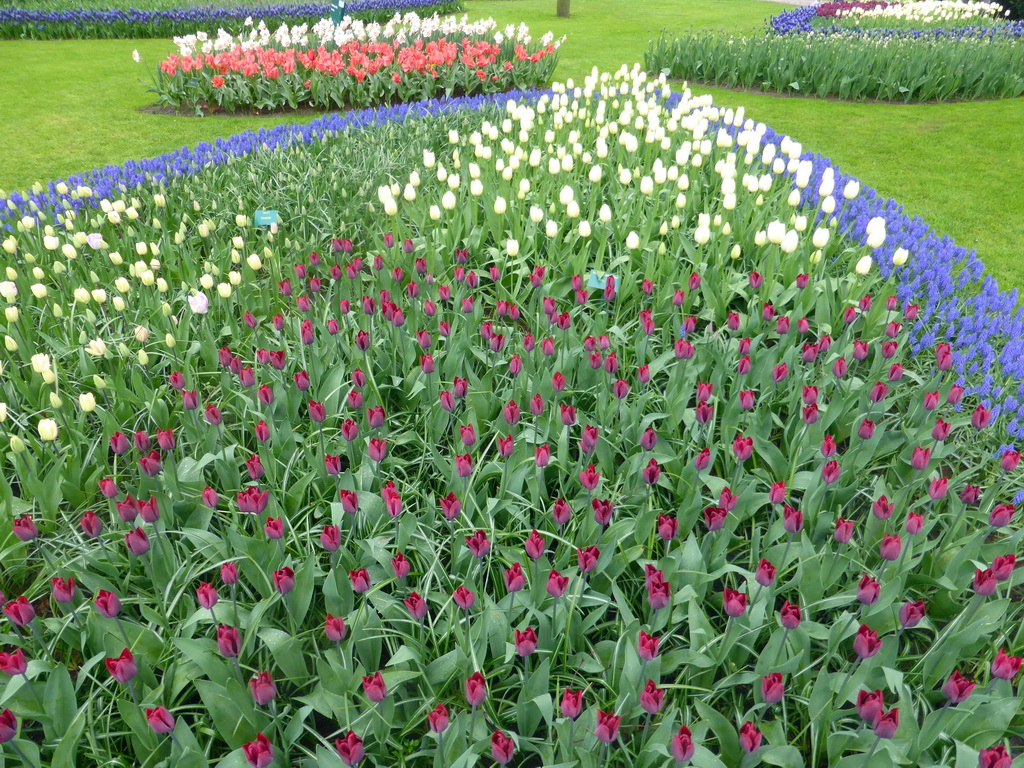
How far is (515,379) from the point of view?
8.75 feet

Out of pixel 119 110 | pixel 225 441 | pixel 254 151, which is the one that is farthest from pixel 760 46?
pixel 225 441

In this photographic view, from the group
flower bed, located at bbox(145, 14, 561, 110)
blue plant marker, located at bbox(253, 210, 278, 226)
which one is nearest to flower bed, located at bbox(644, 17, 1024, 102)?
flower bed, located at bbox(145, 14, 561, 110)

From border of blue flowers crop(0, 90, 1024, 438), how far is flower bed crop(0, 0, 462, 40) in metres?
10.7

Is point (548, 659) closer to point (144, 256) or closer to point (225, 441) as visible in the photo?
point (225, 441)

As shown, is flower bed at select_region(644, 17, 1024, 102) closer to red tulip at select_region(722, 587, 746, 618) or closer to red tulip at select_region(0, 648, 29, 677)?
red tulip at select_region(722, 587, 746, 618)

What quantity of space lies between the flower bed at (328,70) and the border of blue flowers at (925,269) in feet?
11.3

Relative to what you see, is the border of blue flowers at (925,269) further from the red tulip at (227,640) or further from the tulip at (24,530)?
the tulip at (24,530)

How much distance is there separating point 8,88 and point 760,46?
A: 11351 millimetres

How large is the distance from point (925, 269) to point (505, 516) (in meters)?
2.81

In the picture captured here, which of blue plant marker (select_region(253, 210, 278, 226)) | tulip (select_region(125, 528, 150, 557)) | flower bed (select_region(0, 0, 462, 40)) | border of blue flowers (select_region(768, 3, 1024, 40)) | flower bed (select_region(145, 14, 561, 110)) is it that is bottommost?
tulip (select_region(125, 528, 150, 557))

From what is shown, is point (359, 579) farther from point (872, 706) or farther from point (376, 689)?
point (872, 706)

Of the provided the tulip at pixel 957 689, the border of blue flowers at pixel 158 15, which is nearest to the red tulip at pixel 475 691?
the tulip at pixel 957 689

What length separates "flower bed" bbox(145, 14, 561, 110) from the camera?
30.1 ft

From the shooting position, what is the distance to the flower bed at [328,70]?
9180 millimetres
